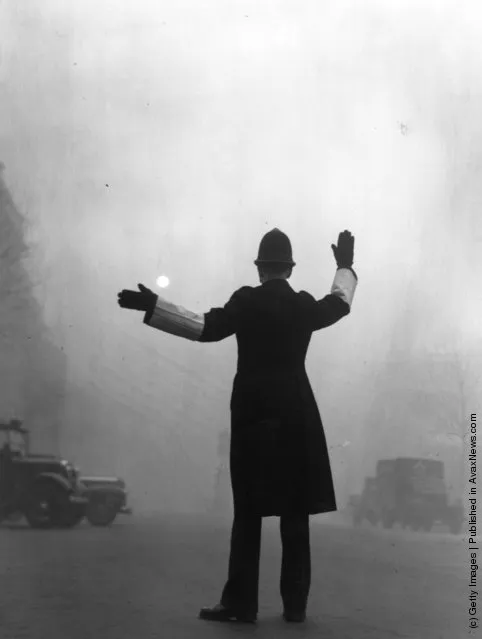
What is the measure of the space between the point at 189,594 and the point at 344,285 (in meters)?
1.88

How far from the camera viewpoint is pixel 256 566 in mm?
5527

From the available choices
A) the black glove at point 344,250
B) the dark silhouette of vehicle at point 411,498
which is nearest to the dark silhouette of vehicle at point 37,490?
the dark silhouette of vehicle at point 411,498

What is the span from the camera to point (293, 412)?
563 cm

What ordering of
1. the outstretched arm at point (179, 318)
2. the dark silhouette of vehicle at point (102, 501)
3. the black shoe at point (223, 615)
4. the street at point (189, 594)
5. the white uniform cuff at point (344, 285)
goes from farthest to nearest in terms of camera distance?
the dark silhouette of vehicle at point (102, 501) → the white uniform cuff at point (344, 285) → the outstretched arm at point (179, 318) → the black shoe at point (223, 615) → the street at point (189, 594)

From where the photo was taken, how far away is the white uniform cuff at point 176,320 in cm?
545

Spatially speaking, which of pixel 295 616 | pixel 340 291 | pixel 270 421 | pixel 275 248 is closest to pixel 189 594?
pixel 295 616

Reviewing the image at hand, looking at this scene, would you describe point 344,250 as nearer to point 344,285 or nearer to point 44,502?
point 344,285

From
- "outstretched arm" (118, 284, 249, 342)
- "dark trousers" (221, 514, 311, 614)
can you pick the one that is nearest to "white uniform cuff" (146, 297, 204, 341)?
"outstretched arm" (118, 284, 249, 342)

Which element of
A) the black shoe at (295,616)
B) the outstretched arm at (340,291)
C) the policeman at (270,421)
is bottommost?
the black shoe at (295,616)

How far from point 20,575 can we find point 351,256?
119 inches

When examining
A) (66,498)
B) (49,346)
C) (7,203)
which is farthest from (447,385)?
(66,498)

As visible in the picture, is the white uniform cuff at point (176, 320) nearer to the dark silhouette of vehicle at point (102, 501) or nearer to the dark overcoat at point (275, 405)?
the dark overcoat at point (275, 405)

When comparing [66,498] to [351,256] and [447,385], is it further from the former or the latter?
[447,385]

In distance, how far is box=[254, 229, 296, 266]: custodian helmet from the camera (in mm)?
5797
